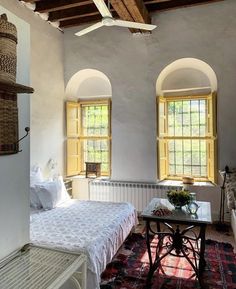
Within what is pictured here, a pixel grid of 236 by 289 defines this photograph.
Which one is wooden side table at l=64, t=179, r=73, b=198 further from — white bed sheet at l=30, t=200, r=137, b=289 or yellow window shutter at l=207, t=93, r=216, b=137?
yellow window shutter at l=207, t=93, r=216, b=137

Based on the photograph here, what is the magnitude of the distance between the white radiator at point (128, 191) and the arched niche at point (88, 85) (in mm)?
1838

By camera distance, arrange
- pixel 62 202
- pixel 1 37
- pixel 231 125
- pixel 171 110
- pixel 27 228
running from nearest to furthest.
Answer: pixel 1 37 → pixel 27 228 → pixel 62 202 → pixel 231 125 → pixel 171 110

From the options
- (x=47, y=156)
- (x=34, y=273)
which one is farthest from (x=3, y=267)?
(x=47, y=156)

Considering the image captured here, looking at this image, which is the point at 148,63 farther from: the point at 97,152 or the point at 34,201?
the point at 34,201

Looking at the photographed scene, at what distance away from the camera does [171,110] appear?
5.05 meters

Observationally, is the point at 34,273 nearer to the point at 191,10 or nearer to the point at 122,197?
the point at 122,197

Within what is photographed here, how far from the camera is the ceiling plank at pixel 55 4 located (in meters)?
4.24

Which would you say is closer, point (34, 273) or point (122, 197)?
point (34, 273)

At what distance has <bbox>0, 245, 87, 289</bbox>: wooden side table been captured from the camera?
1343mm

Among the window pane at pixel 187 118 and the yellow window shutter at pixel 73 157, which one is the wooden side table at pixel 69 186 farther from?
the window pane at pixel 187 118

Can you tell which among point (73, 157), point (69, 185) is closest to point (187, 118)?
Answer: point (73, 157)

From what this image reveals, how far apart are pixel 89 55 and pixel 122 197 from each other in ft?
9.28

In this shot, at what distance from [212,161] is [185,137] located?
67cm

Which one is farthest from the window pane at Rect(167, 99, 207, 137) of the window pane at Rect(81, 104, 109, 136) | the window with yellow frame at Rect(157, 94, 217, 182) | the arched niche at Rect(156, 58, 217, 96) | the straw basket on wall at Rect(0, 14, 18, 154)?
the straw basket on wall at Rect(0, 14, 18, 154)
